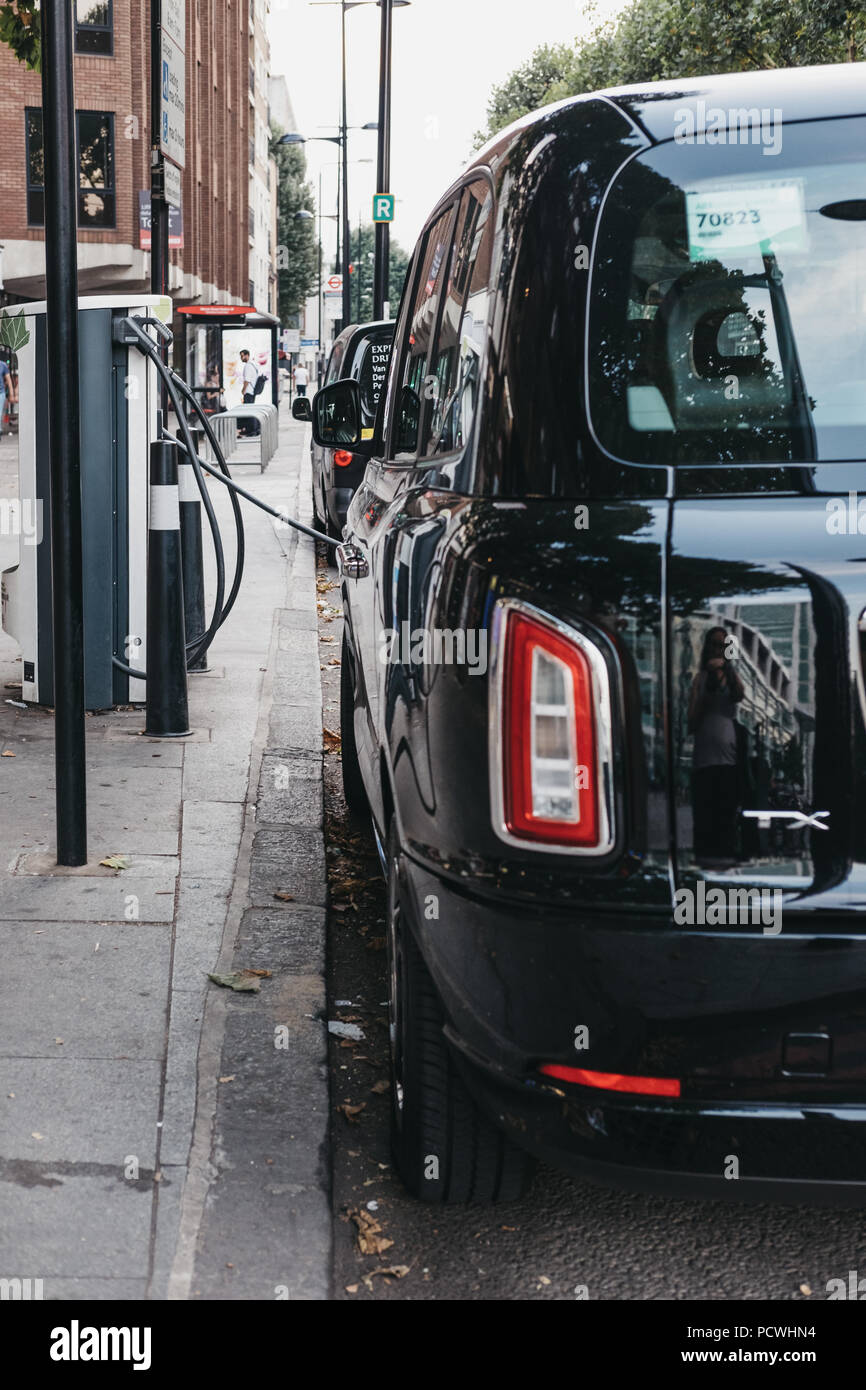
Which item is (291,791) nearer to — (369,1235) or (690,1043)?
(369,1235)

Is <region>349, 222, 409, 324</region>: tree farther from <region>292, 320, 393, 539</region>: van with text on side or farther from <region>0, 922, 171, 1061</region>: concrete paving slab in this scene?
<region>0, 922, 171, 1061</region>: concrete paving slab

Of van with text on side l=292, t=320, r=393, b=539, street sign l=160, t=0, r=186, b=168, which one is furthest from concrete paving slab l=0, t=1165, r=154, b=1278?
van with text on side l=292, t=320, r=393, b=539

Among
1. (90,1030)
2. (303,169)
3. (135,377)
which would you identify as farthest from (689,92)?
(303,169)

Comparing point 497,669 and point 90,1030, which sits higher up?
point 497,669

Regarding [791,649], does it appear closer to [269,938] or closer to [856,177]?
[856,177]

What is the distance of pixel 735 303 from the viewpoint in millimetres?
2551

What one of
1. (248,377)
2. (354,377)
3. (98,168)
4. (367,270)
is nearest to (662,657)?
(354,377)

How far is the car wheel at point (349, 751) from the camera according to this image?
Result: 5.53 meters

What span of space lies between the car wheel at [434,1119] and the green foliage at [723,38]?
860 inches

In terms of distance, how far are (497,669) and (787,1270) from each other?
1.34m

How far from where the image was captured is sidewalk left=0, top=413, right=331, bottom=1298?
113 inches

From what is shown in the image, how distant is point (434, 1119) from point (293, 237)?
102m

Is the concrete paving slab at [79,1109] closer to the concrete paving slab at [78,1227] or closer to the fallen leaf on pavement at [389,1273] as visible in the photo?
the concrete paving slab at [78,1227]

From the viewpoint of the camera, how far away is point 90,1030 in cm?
373
